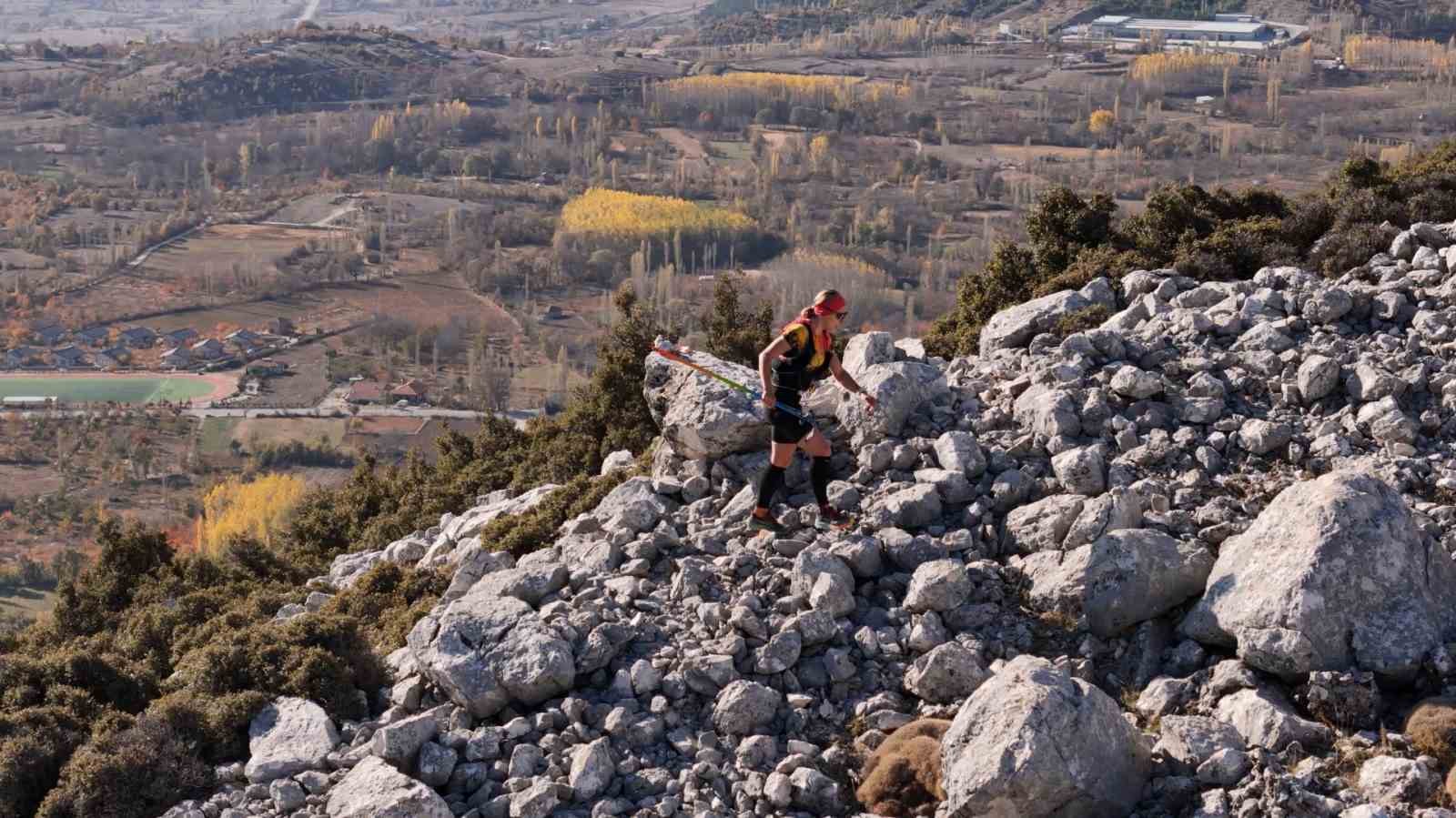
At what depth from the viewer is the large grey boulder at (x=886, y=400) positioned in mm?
14109

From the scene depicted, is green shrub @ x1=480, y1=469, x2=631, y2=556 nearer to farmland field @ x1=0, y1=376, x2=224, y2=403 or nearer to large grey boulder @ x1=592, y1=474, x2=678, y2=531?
large grey boulder @ x1=592, y1=474, x2=678, y2=531

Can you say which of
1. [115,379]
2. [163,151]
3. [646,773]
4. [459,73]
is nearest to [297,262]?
[115,379]

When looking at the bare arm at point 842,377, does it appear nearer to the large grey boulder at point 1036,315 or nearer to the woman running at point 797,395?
the woman running at point 797,395

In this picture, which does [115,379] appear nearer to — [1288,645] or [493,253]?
[493,253]

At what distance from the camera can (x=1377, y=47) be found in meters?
125

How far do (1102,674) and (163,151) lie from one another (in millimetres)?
120321

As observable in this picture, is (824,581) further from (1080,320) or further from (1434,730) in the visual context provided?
(1080,320)

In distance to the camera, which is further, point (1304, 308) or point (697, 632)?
point (1304, 308)

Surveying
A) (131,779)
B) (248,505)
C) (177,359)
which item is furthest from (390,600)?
(177,359)

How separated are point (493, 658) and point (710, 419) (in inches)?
148

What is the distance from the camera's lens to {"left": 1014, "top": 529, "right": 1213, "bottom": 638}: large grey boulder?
11648 mm

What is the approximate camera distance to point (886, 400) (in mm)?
14133

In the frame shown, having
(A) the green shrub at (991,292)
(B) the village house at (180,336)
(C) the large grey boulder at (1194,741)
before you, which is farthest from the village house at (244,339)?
(C) the large grey boulder at (1194,741)

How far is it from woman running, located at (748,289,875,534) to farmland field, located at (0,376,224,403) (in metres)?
57.1
